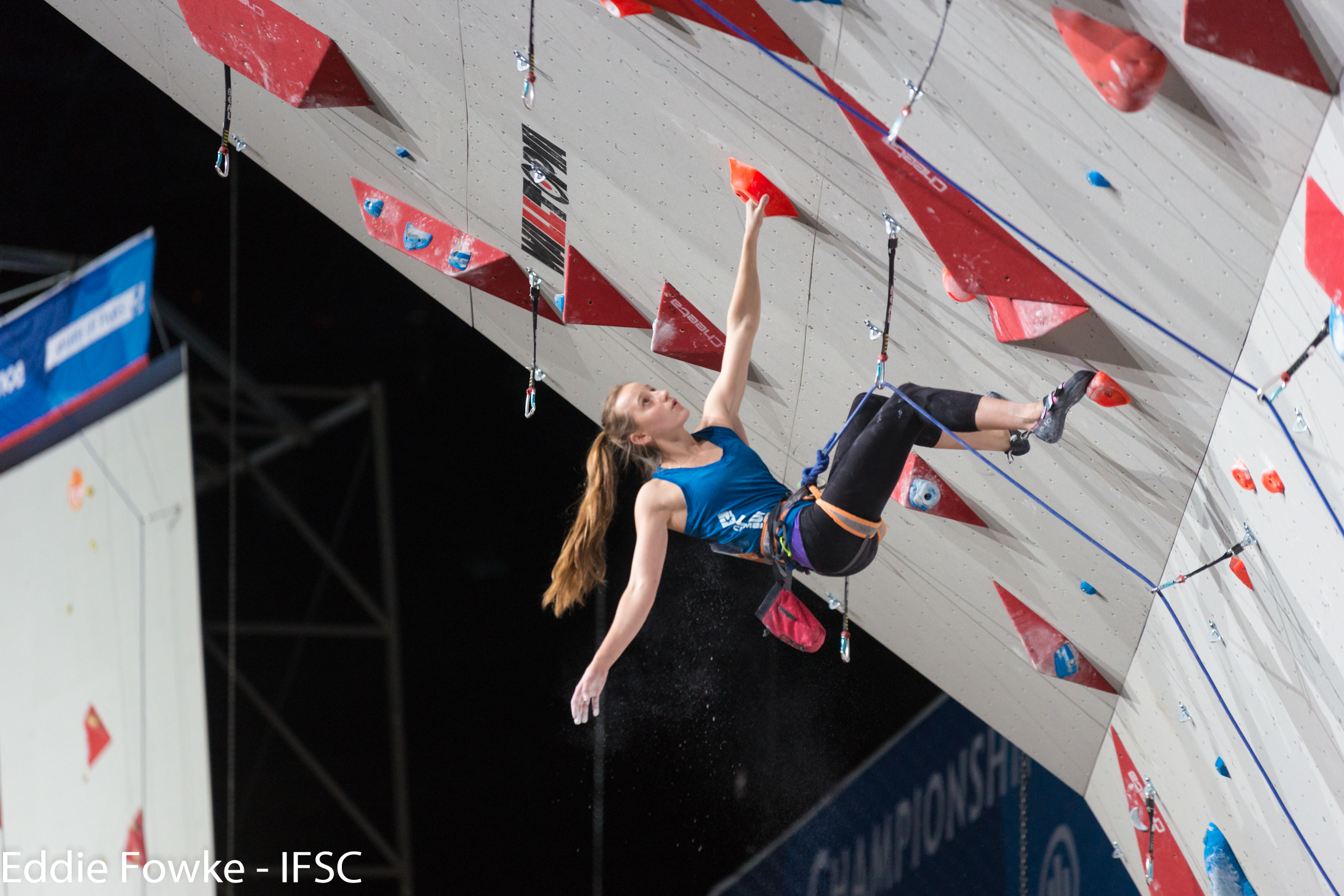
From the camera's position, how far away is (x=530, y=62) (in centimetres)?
233

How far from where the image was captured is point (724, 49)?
198cm

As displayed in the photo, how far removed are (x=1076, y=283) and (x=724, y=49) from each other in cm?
70

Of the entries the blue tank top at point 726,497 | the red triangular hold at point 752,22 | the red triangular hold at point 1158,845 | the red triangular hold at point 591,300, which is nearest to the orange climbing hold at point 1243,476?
the blue tank top at point 726,497

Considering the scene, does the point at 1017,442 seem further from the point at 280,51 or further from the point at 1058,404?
the point at 280,51

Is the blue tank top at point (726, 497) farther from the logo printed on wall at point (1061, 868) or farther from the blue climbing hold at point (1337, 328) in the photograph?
the logo printed on wall at point (1061, 868)

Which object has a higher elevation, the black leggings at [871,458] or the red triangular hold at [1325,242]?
the red triangular hold at [1325,242]

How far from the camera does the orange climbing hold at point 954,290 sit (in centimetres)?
206

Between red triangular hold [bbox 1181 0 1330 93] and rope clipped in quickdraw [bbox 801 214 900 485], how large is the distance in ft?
2.22

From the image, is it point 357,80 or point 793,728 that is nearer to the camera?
point 357,80

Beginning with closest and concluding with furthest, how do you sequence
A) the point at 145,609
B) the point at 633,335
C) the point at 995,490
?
1. the point at 995,490
2. the point at 633,335
3. the point at 145,609

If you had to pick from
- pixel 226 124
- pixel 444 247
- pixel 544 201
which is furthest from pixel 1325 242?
pixel 226 124

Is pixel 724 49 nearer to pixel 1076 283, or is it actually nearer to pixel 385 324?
pixel 1076 283

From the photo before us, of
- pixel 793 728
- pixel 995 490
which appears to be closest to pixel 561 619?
pixel 793 728

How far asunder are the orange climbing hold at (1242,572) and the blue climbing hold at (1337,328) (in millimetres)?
696
